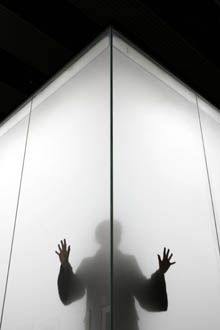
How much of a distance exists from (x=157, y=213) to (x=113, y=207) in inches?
11.5

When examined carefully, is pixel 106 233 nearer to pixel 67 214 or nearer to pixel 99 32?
pixel 67 214

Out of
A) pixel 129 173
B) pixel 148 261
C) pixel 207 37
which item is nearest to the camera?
pixel 148 261

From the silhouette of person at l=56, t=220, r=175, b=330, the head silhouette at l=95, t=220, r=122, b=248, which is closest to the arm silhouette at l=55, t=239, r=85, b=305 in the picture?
the silhouette of person at l=56, t=220, r=175, b=330

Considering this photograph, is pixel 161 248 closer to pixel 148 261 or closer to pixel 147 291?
pixel 148 261

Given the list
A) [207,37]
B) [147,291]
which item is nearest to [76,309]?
[147,291]

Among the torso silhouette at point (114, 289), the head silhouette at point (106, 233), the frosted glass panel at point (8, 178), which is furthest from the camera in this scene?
the frosted glass panel at point (8, 178)

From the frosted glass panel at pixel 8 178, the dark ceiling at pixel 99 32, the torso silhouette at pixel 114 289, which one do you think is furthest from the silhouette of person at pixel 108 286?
the dark ceiling at pixel 99 32

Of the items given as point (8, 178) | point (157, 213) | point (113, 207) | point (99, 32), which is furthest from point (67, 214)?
point (99, 32)

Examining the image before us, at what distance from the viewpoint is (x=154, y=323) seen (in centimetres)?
125

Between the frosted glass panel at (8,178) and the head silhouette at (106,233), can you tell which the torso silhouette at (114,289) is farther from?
the frosted glass panel at (8,178)

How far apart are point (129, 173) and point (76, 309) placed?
599 millimetres

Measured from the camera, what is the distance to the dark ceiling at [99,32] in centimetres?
199

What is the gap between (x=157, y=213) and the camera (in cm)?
151

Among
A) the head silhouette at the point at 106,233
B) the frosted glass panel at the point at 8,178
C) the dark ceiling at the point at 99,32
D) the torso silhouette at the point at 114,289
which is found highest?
the dark ceiling at the point at 99,32
